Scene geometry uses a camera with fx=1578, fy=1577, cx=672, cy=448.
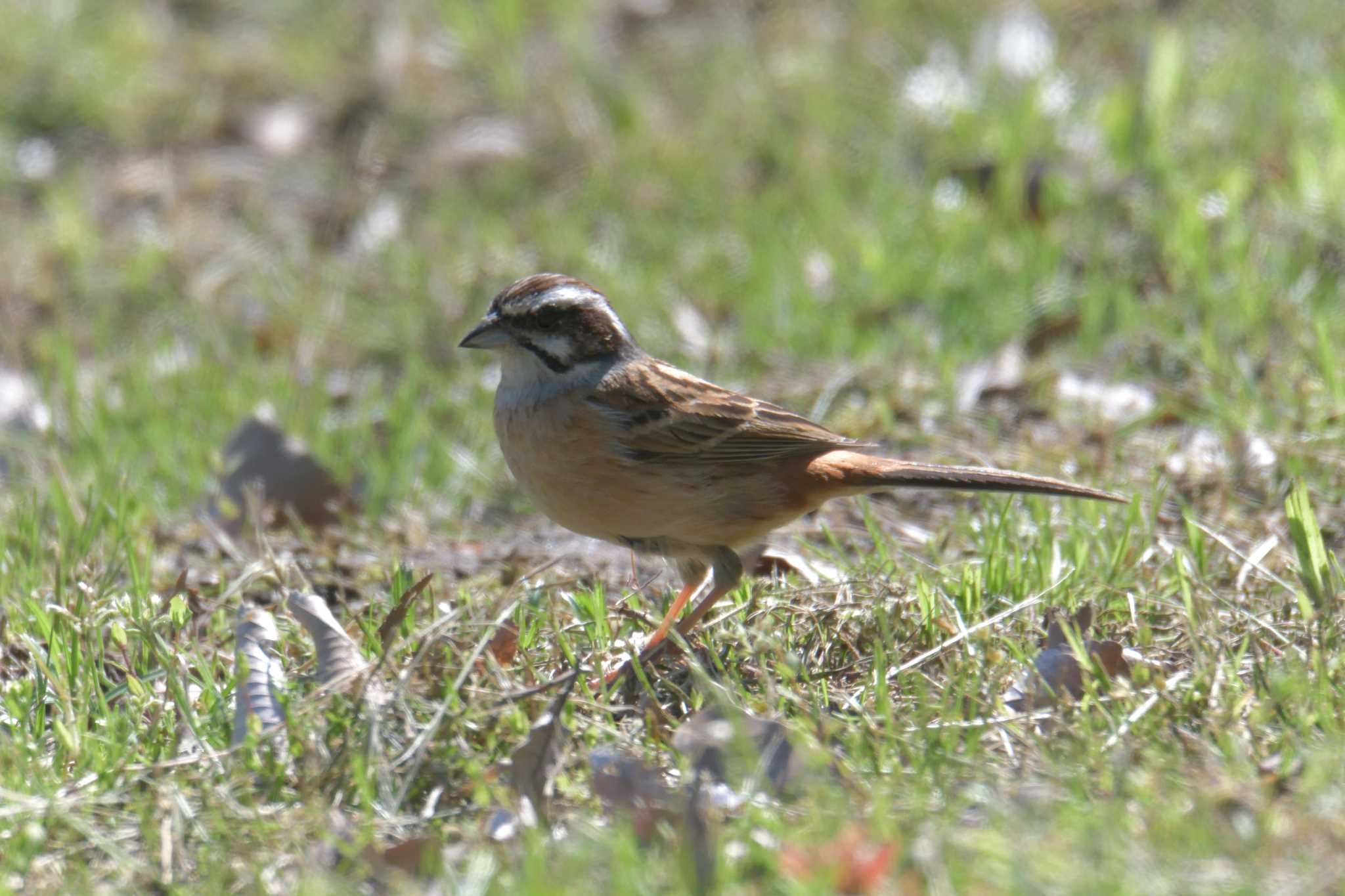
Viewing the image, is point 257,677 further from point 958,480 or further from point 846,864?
point 958,480

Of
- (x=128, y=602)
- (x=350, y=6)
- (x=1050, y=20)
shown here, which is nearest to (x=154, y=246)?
(x=350, y=6)

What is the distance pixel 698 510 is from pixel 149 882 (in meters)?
1.84

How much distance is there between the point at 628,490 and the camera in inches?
174

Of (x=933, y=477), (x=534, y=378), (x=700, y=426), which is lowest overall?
(x=933, y=477)

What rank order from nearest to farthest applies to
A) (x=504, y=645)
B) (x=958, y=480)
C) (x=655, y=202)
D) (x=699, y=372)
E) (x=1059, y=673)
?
(x=1059, y=673), (x=504, y=645), (x=958, y=480), (x=699, y=372), (x=655, y=202)

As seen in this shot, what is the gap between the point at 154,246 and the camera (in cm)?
783

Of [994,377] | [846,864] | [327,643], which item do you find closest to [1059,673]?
[846,864]

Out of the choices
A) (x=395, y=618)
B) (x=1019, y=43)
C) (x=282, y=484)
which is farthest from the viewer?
(x=1019, y=43)

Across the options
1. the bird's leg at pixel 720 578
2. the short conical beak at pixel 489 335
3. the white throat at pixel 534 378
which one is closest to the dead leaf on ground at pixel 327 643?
the bird's leg at pixel 720 578

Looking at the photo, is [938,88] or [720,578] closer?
[720,578]

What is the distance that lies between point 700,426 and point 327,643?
1352mm

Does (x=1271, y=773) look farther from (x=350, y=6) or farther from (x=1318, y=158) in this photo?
(x=350, y=6)

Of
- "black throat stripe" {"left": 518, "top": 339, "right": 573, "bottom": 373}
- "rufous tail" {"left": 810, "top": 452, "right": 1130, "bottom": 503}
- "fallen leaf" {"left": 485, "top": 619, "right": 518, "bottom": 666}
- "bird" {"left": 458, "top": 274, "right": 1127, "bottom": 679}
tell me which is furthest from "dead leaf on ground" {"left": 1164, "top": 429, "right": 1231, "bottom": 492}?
"fallen leaf" {"left": 485, "top": 619, "right": 518, "bottom": 666}

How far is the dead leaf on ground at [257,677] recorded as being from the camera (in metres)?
3.56
